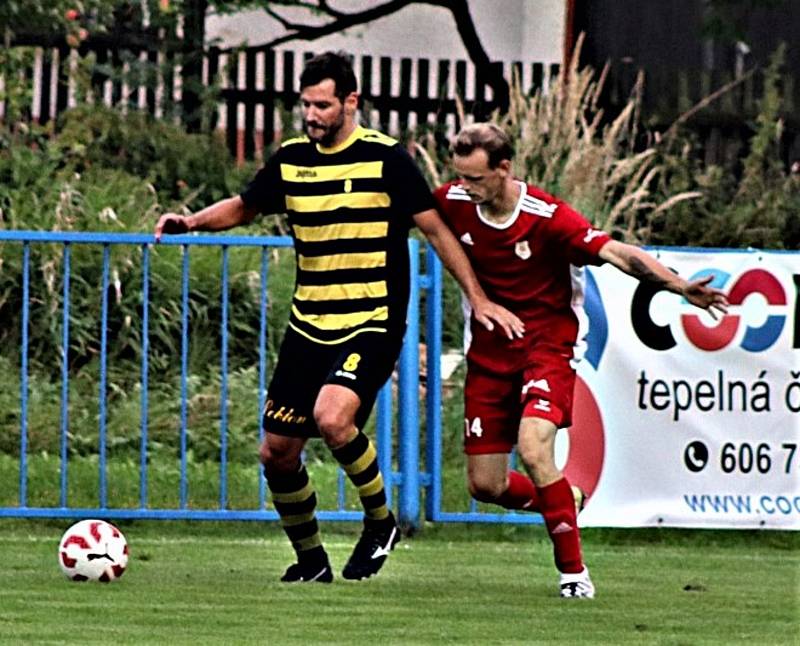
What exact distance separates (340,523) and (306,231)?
128 inches

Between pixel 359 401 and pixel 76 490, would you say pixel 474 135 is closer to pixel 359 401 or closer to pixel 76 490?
pixel 359 401

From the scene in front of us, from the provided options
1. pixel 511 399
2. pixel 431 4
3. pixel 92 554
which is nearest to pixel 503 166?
A: pixel 511 399

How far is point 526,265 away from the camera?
8688 mm

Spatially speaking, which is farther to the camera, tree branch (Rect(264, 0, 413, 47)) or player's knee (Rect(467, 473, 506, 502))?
tree branch (Rect(264, 0, 413, 47))

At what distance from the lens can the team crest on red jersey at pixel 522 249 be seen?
28.4 ft

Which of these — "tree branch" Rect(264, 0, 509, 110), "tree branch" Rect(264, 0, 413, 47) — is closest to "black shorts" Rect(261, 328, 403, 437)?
"tree branch" Rect(264, 0, 509, 110)

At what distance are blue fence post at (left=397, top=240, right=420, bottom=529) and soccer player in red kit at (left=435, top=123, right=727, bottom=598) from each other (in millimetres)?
2124

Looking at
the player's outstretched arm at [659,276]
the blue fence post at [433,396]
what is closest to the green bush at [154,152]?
the blue fence post at [433,396]

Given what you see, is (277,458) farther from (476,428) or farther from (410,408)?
(410,408)

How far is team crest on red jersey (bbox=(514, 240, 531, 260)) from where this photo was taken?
28.4 ft

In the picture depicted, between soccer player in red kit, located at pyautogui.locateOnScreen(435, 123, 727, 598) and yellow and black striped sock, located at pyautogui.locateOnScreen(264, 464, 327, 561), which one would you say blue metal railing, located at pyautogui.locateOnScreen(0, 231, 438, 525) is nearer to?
yellow and black striped sock, located at pyautogui.locateOnScreen(264, 464, 327, 561)

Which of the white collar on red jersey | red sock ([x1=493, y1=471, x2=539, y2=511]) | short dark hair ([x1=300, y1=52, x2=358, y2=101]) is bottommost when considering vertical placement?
red sock ([x1=493, y1=471, x2=539, y2=511])

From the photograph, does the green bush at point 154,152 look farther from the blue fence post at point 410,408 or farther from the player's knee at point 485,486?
the player's knee at point 485,486

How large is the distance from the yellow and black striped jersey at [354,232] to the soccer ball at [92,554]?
3.47 feet
